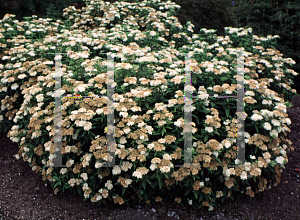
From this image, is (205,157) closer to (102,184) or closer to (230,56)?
(102,184)

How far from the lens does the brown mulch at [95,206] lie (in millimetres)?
3064

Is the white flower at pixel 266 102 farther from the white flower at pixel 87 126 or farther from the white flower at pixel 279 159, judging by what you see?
the white flower at pixel 87 126

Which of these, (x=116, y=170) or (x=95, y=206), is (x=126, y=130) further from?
(x=95, y=206)

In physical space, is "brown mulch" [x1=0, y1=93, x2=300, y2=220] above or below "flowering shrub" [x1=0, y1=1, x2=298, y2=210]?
below

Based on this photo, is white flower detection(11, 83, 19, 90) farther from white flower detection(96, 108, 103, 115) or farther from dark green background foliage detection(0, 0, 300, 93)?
dark green background foliage detection(0, 0, 300, 93)

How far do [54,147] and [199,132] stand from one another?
1.89 meters

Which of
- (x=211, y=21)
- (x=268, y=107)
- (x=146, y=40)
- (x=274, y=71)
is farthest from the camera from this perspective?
(x=211, y=21)

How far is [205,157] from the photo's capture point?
9.25 ft

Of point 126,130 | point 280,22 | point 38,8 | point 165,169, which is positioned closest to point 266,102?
point 165,169

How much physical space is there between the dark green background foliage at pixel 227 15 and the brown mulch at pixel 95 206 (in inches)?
173

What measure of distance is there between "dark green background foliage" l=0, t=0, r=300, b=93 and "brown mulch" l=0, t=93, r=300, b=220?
4.40 m

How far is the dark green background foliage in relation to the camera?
6684 millimetres

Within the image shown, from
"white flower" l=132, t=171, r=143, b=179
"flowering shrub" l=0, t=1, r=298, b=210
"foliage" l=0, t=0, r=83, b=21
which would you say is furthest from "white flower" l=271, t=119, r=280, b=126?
"foliage" l=0, t=0, r=83, b=21

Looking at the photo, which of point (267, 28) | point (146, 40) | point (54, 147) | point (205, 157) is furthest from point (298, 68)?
point (54, 147)
